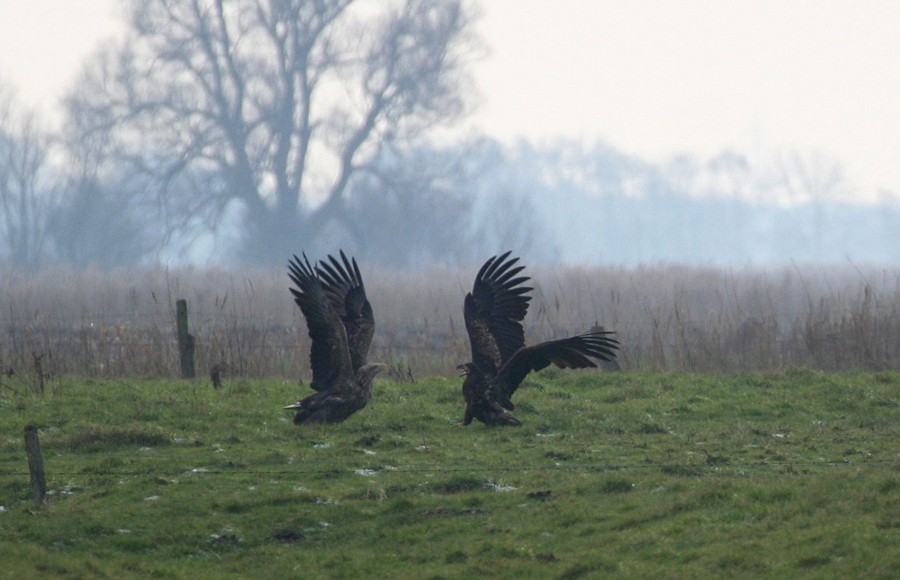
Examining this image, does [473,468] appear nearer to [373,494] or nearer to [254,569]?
[373,494]

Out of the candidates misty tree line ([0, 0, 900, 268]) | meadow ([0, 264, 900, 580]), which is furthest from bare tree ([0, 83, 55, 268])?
meadow ([0, 264, 900, 580])

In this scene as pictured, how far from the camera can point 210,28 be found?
50.3 metres

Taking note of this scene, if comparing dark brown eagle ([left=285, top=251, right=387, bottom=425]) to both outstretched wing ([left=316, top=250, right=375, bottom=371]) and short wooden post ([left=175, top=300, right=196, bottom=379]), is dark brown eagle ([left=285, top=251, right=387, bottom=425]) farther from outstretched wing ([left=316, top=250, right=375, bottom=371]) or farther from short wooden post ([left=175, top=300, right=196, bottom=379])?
short wooden post ([left=175, top=300, right=196, bottom=379])

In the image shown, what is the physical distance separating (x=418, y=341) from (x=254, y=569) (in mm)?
15216

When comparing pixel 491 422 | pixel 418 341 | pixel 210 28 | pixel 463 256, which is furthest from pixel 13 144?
pixel 491 422

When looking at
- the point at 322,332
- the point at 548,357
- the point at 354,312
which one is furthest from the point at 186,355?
the point at 548,357

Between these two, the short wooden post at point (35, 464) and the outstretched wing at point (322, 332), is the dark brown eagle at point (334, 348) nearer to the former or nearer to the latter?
the outstretched wing at point (322, 332)

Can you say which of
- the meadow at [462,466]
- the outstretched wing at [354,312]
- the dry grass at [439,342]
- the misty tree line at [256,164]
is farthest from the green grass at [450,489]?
the misty tree line at [256,164]

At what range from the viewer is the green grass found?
6.83 meters

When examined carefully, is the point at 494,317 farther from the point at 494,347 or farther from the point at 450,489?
the point at 450,489

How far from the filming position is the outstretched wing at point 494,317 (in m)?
12.4

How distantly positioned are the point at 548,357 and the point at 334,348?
2210 mm

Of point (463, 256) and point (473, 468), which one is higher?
point (463, 256)

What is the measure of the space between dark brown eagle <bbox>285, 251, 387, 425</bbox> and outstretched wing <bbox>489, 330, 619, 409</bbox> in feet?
4.42
